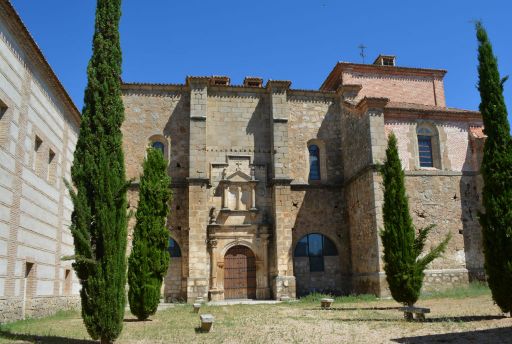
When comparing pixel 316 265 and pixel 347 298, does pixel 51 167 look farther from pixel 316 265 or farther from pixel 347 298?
pixel 316 265

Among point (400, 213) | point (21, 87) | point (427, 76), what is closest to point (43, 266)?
point (21, 87)

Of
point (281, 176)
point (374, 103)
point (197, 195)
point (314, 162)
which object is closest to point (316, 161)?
point (314, 162)

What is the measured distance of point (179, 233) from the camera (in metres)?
20.8

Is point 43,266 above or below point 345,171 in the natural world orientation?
below

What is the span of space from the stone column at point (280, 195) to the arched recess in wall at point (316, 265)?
1138 mm

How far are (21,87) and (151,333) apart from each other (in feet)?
25.2

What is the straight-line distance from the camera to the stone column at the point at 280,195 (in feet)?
65.5

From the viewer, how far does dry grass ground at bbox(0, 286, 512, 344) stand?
9.17 meters

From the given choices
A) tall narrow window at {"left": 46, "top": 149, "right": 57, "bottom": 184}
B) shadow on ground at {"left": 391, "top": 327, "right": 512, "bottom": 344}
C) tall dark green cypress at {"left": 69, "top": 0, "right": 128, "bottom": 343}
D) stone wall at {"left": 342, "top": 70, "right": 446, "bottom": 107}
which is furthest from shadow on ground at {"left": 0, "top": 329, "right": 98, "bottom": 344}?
stone wall at {"left": 342, "top": 70, "right": 446, "bottom": 107}

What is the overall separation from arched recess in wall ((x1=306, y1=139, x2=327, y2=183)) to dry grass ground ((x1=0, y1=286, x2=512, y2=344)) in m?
8.10

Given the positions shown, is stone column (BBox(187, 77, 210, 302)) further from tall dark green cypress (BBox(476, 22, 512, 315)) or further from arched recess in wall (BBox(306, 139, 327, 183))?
tall dark green cypress (BBox(476, 22, 512, 315))

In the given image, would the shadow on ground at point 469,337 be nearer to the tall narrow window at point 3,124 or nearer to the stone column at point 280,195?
the tall narrow window at point 3,124

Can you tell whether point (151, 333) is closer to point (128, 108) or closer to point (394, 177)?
point (394, 177)

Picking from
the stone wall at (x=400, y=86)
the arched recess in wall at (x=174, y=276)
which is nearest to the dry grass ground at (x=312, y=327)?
the arched recess in wall at (x=174, y=276)
